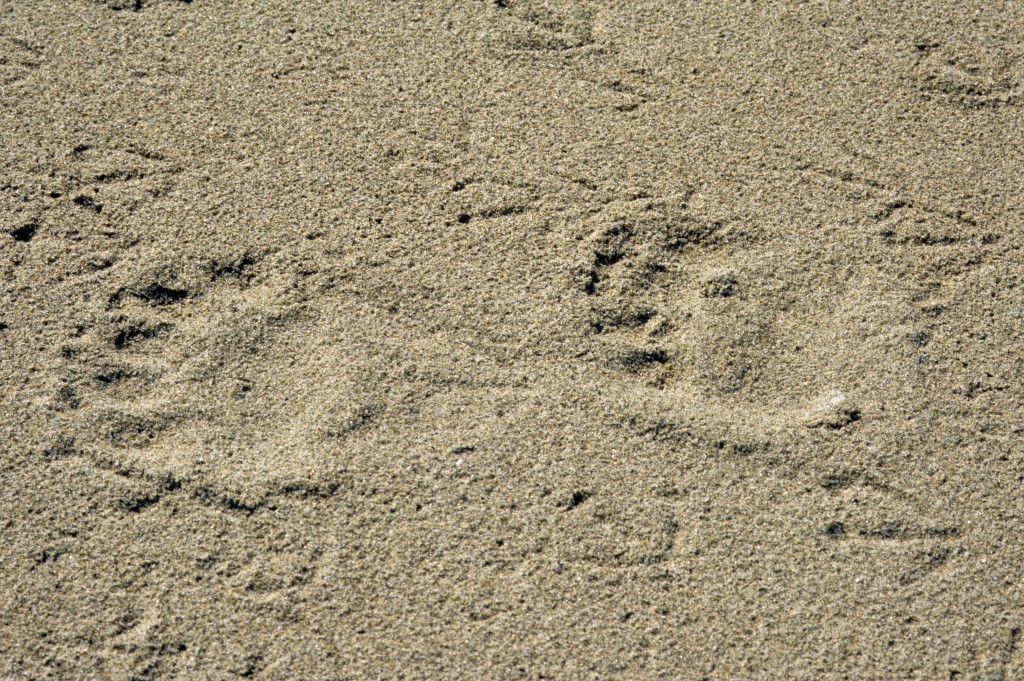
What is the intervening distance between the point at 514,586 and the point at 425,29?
3.95 ft

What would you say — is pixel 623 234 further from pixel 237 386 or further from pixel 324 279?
pixel 237 386

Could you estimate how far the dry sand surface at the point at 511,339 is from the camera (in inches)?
66.2

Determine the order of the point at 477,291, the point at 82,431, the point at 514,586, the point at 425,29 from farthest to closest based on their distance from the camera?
the point at 425,29 < the point at 477,291 < the point at 82,431 < the point at 514,586

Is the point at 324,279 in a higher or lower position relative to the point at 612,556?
higher

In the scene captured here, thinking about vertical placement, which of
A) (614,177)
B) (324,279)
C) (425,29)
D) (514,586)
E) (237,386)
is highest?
(425,29)

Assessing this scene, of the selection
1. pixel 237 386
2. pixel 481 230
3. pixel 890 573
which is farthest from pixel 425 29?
pixel 890 573

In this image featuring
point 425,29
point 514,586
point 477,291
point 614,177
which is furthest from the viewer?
point 425,29

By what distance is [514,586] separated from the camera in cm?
170

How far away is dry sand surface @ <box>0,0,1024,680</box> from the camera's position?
5.51 feet

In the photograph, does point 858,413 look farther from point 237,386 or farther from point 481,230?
point 237,386

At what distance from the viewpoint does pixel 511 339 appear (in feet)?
6.32

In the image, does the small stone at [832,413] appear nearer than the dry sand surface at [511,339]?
No

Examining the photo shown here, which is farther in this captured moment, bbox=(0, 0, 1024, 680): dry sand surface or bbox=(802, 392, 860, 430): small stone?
bbox=(802, 392, 860, 430): small stone

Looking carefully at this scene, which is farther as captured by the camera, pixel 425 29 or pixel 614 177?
pixel 425 29
